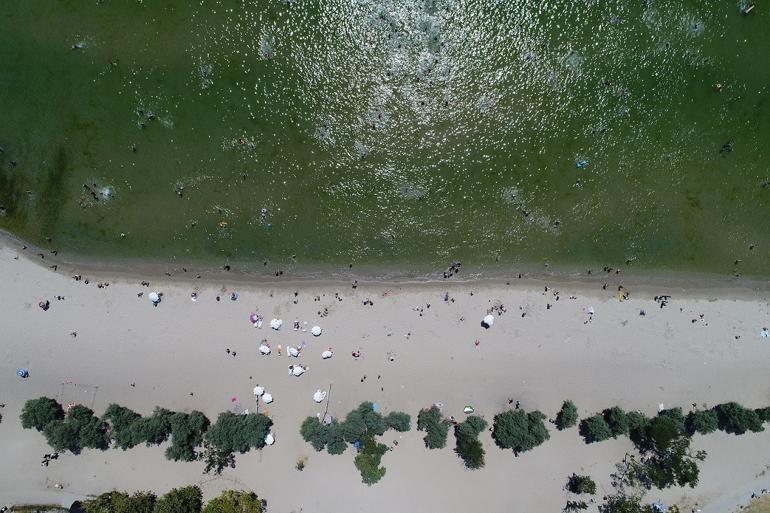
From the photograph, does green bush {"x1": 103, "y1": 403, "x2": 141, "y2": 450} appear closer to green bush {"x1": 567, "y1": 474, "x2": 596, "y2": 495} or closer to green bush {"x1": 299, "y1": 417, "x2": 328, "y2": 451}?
green bush {"x1": 299, "y1": 417, "x2": 328, "y2": 451}

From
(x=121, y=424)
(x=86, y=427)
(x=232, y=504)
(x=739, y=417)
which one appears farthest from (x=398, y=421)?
(x=739, y=417)

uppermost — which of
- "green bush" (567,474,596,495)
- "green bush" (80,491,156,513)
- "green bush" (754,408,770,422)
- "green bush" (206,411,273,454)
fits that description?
"green bush" (754,408,770,422)

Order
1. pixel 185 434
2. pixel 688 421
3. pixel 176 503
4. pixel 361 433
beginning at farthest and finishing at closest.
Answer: pixel 688 421 → pixel 361 433 → pixel 185 434 → pixel 176 503

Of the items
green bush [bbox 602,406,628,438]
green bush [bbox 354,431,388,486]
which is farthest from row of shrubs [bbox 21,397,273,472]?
green bush [bbox 602,406,628,438]

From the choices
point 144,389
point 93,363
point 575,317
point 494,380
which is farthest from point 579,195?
point 93,363

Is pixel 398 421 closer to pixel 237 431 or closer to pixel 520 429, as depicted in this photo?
pixel 520 429

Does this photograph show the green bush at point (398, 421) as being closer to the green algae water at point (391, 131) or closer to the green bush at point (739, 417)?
the green algae water at point (391, 131)

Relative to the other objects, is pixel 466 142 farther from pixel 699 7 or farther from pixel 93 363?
pixel 93 363
